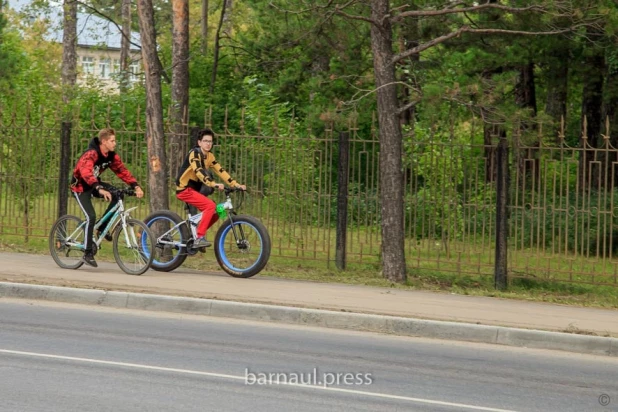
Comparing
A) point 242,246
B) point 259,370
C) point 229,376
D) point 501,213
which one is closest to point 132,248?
point 242,246

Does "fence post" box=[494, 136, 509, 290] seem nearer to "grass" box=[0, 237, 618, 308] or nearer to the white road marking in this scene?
"grass" box=[0, 237, 618, 308]

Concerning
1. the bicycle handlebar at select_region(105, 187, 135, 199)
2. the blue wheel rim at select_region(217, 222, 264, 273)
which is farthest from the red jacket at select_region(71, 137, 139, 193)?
the blue wheel rim at select_region(217, 222, 264, 273)

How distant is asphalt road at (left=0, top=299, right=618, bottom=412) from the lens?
23.5ft

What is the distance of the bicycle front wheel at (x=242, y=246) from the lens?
1300cm

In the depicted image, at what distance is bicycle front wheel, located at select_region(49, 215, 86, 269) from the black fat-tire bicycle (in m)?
0.91

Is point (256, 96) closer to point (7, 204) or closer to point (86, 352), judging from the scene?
point (7, 204)

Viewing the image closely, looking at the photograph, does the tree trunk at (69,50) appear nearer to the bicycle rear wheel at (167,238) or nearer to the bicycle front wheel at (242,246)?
the bicycle rear wheel at (167,238)

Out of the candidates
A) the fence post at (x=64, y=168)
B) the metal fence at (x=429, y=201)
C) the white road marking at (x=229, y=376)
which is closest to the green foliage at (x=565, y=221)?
the metal fence at (x=429, y=201)

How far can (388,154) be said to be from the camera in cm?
1390

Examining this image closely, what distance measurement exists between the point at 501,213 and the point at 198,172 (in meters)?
3.96

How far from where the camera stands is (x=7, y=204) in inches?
683

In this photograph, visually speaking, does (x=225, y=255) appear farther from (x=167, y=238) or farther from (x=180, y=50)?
(x=180, y=50)

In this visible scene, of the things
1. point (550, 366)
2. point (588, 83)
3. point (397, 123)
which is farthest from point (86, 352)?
point (588, 83)

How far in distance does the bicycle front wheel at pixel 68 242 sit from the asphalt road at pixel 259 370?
2.96 m
